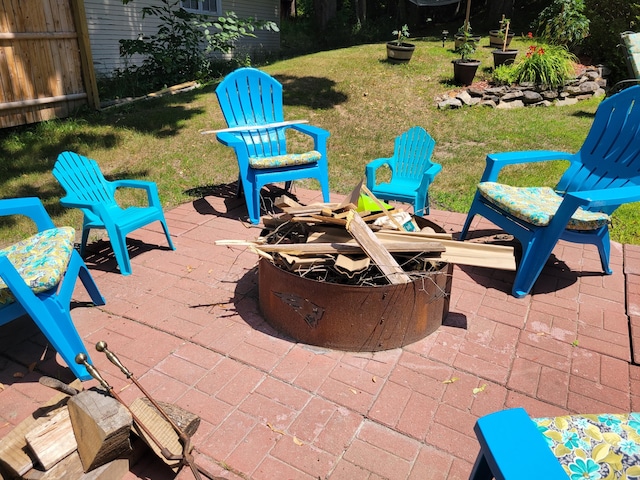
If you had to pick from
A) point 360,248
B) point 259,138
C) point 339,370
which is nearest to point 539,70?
point 259,138

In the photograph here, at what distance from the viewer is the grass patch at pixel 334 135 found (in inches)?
203

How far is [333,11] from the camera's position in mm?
14352

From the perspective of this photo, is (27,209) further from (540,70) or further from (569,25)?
(569,25)

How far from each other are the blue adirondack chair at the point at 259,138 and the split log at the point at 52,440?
266cm

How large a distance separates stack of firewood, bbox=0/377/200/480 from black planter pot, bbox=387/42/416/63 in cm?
915

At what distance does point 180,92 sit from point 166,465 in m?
7.64

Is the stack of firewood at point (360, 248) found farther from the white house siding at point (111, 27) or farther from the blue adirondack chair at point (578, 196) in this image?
the white house siding at point (111, 27)

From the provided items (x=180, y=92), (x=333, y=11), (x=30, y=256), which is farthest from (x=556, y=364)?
(x=333, y=11)

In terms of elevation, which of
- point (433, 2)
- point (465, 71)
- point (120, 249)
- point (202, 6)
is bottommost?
point (120, 249)

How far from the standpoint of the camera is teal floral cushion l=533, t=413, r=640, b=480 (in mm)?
1291

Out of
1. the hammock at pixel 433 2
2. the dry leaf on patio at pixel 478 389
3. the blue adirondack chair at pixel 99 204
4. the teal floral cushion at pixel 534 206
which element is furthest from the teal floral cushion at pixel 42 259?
the hammock at pixel 433 2

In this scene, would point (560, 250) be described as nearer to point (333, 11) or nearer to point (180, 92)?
point (180, 92)

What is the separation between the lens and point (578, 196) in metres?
2.86

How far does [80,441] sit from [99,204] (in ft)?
5.97
